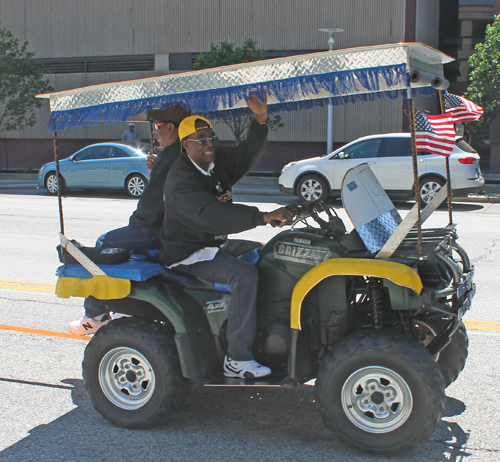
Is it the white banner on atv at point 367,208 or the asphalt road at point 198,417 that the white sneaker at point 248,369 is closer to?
the asphalt road at point 198,417

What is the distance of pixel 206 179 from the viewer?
4.10 metres

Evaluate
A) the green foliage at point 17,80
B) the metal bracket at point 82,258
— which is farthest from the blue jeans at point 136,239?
the green foliage at point 17,80

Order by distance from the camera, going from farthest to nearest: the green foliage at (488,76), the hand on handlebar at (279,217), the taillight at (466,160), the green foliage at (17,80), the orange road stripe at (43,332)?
the green foliage at (17,80) < the green foliage at (488,76) < the taillight at (466,160) < the orange road stripe at (43,332) < the hand on handlebar at (279,217)

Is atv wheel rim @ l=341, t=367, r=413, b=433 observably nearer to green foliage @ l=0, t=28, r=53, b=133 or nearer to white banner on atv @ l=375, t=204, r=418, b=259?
white banner on atv @ l=375, t=204, r=418, b=259

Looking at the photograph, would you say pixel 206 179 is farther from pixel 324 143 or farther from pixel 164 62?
pixel 164 62

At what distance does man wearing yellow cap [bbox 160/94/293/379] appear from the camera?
372 cm

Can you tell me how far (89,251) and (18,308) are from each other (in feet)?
9.48

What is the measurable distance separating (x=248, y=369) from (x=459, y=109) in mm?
2151

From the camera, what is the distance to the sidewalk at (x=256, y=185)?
16805 mm

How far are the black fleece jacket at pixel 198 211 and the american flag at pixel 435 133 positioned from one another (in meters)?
1.09

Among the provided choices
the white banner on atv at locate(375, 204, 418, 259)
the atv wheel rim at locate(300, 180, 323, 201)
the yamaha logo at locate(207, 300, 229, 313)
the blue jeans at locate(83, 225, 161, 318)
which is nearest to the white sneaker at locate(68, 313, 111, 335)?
the blue jeans at locate(83, 225, 161, 318)

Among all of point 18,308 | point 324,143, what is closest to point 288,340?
point 18,308

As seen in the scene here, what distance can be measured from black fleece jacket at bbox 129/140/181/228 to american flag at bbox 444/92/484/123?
1934 millimetres

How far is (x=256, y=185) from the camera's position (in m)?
20.8
